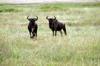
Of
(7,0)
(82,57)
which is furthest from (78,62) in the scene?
(7,0)

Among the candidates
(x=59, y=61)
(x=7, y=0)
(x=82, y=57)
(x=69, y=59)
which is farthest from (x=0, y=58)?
(x=7, y=0)

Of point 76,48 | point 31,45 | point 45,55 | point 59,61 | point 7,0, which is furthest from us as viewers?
point 7,0

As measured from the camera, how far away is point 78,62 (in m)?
5.97

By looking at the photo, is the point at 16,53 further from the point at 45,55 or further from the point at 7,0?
the point at 7,0

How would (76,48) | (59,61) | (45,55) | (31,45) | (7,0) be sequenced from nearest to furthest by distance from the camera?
1. (59,61)
2. (45,55)
3. (76,48)
4. (31,45)
5. (7,0)

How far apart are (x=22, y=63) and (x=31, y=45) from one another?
2872 millimetres

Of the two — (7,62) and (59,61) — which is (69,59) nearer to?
(59,61)

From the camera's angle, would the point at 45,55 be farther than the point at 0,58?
Yes

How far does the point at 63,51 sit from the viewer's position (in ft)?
23.5

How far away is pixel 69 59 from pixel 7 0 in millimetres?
80258

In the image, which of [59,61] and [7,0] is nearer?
[59,61]

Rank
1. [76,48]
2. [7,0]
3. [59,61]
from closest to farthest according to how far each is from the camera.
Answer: [59,61]
[76,48]
[7,0]

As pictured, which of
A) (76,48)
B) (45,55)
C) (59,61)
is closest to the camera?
(59,61)

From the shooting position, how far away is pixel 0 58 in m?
6.21
